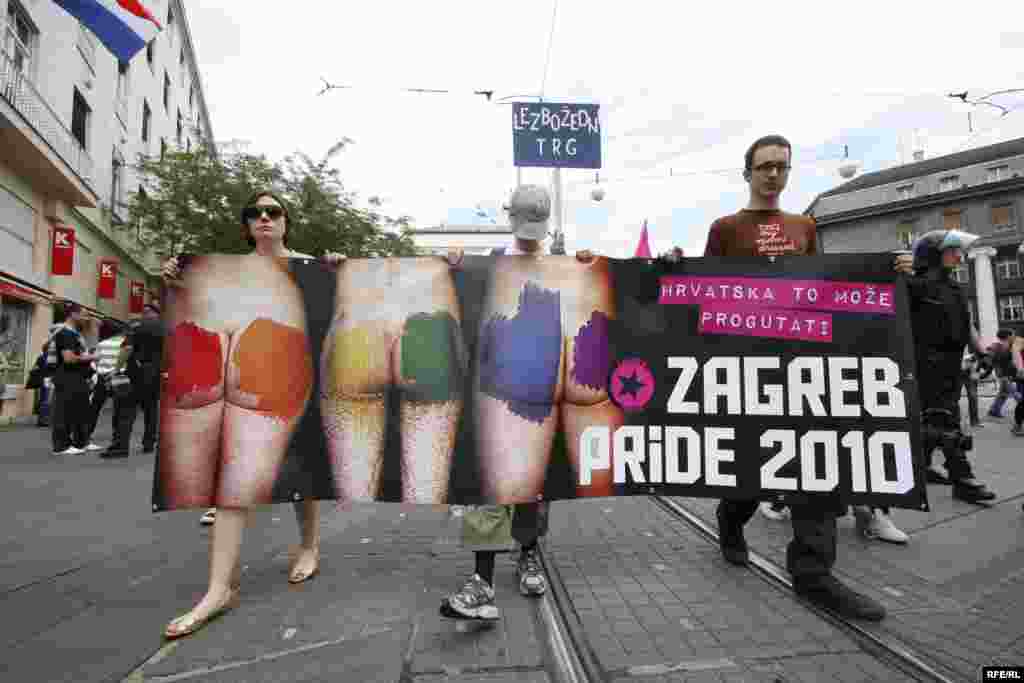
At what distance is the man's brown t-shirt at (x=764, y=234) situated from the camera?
286 centimetres

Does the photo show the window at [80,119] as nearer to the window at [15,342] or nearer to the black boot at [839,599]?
the window at [15,342]

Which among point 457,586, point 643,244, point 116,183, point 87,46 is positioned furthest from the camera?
point 116,183

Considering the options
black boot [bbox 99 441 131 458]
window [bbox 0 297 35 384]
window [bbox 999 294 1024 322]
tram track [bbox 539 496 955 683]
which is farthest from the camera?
window [bbox 999 294 1024 322]

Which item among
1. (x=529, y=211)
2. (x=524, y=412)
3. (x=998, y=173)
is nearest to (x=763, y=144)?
(x=529, y=211)

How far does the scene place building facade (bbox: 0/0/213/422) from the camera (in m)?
11.7

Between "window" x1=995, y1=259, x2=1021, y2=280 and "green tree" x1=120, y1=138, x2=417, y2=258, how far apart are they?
155 feet

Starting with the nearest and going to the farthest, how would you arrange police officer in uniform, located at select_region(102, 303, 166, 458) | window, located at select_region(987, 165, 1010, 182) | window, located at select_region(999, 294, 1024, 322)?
police officer in uniform, located at select_region(102, 303, 166, 458)
window, located at select_region(999, 294, 1024, 322)
window, located at select_region(987, 165, 1010, 182)

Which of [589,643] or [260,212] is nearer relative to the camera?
[589,643]

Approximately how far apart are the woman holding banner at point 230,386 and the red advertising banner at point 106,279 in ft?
59.1

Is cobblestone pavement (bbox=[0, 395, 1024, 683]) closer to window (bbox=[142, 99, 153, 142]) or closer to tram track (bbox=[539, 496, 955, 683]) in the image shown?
tram track (bbox=[539, 496, 955, 683])

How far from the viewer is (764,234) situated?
9.45 ft

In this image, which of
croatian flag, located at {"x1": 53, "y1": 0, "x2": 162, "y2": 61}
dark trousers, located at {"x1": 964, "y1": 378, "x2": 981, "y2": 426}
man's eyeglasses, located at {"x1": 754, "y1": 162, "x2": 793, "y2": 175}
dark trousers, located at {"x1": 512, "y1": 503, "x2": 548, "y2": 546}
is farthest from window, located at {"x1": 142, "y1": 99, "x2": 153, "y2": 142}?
dark trousers, located at {"x1": 964, "y1": 378, "x2": 981, "y2": 426}

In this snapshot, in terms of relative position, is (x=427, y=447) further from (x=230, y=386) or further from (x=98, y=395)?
(x=98, y=395)

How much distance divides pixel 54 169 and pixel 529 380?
598 inches
